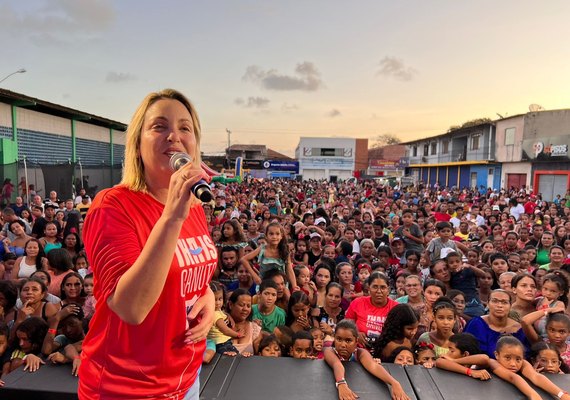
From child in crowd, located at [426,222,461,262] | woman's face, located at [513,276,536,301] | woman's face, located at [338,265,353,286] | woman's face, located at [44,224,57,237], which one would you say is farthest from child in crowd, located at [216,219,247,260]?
woman's face, located at [513,276,536,301]

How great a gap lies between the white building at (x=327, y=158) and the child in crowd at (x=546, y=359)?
4511 cm

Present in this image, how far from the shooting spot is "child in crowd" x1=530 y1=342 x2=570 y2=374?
10.7 feet

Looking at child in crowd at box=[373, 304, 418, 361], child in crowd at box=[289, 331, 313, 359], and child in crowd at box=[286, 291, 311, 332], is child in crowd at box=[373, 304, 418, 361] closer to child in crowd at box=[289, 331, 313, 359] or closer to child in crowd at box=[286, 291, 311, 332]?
child in crowd at box=[289, 331, 313, 359]

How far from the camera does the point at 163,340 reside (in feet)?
4.10

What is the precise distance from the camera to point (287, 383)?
2055 millimetres

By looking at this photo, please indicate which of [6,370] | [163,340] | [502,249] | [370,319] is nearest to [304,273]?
[370,319]

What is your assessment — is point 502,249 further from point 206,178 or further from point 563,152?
point 563,152

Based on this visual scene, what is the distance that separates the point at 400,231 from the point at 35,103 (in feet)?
48.9

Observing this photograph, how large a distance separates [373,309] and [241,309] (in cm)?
141

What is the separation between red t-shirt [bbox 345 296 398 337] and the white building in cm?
4424

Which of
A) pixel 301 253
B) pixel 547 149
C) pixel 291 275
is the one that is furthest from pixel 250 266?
pixel 547 149

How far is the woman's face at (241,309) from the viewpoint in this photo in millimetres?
4113

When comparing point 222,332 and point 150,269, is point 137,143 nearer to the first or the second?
point 150,269

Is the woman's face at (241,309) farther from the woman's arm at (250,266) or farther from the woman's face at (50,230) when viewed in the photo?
the woman's face at (50,230)
